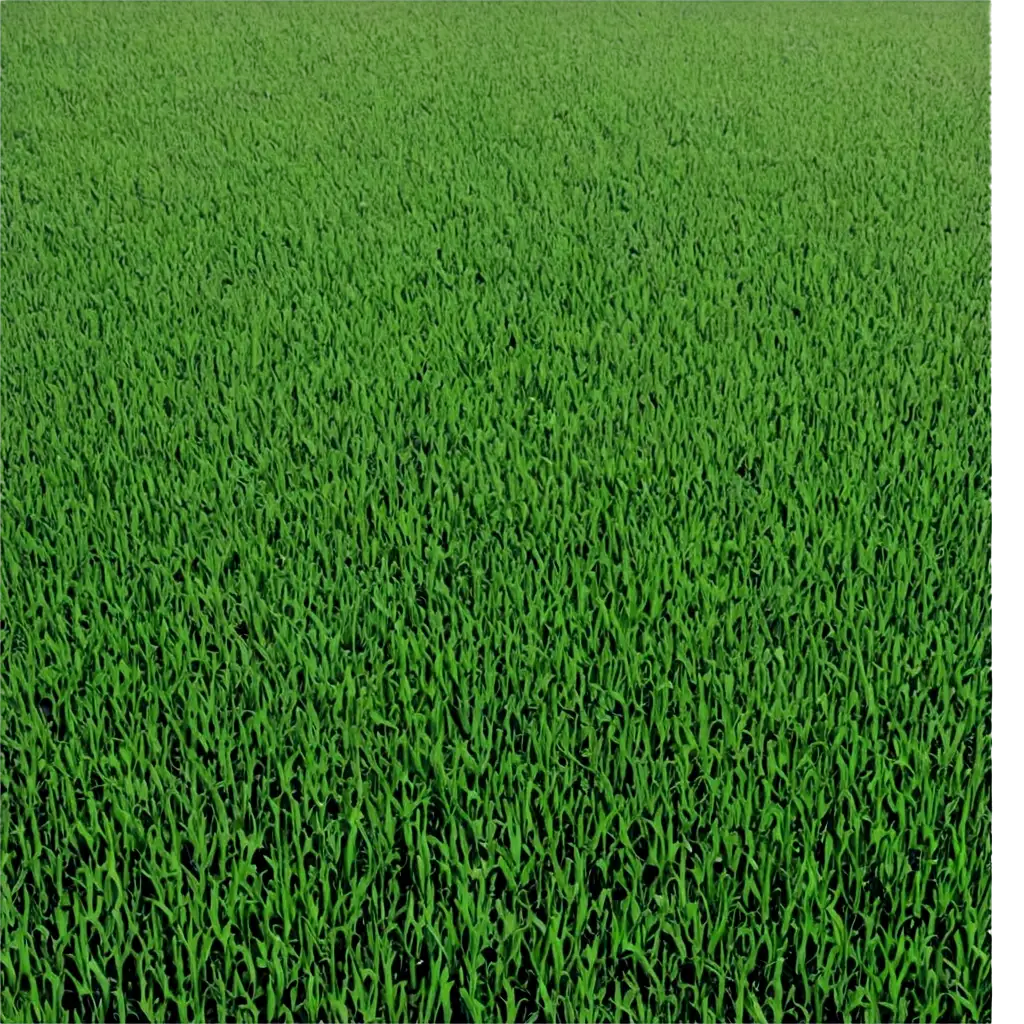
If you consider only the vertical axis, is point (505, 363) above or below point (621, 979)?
above

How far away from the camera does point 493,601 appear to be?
103 inches

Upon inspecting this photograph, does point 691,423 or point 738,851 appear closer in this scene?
point 738,851

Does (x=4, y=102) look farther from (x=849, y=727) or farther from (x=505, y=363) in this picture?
(x=849, y=727)

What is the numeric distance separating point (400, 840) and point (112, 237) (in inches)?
175

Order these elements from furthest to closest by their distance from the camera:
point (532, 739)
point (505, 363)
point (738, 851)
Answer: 1. point (505, 363)
2. point (532, 739)
3. point (738, 851)

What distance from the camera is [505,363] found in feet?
13.6

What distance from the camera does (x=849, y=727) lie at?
2223 millimetres

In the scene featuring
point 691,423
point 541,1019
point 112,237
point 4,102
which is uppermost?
point 4,102

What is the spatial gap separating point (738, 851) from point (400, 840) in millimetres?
534

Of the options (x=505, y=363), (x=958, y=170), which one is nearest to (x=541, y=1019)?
(x=505, y=363)

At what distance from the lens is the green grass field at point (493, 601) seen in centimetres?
173

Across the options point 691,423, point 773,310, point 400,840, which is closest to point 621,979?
point 400,840

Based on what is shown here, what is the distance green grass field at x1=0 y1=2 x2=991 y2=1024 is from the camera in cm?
173

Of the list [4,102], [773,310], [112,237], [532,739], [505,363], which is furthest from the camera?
[4,102]
